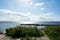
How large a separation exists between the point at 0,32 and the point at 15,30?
178 cm

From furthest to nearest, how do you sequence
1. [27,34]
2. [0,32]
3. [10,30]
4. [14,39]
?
[0,32] → [10,30] → [27,34] → [14,39]

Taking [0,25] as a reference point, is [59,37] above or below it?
below

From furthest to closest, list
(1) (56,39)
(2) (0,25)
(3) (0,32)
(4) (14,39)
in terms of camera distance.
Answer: (2) (0,25), (3) (0,32), (4) (14,39), (1) (56,39)

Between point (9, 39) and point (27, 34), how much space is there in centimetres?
102

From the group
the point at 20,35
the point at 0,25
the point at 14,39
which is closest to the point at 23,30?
the point at 20,35

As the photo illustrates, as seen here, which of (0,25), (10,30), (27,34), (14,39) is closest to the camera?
(14,39)

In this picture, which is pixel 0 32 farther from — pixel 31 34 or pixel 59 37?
pixel 59 37

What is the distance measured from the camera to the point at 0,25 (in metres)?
9.36

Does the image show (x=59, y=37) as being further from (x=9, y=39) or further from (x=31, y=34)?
(x=9, y=39)

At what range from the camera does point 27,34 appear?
7.10 meters

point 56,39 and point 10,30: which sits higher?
point 10,30

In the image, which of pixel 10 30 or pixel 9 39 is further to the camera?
pixel 10 30

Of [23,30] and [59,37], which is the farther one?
[23,30]

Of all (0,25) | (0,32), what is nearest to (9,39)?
(0,32)
